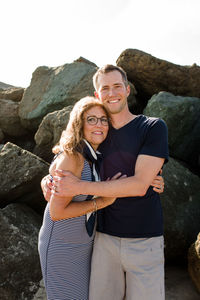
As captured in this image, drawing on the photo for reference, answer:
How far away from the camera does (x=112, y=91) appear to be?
310 centimetres

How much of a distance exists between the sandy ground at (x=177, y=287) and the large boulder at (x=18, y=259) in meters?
0.21

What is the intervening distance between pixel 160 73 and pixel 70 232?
5201 millimetres

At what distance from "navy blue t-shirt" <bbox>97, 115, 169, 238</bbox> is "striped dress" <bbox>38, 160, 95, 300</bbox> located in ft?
1.01

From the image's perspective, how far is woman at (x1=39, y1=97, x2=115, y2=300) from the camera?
2.54m

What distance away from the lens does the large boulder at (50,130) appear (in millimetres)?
5438

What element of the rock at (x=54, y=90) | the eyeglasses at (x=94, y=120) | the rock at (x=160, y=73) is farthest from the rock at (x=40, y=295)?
the rock at (x=160, y=73)

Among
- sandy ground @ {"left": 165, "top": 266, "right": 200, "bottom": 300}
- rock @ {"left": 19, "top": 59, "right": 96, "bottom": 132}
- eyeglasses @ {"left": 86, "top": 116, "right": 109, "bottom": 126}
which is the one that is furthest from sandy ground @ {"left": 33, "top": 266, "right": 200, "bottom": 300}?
rock @ {"left": 19, "top": 59, "right": 96, "bottom": 132}

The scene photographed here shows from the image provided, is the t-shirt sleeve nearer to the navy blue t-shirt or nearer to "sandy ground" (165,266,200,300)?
the navy blue t-shirt

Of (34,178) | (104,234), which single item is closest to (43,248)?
(104,234)

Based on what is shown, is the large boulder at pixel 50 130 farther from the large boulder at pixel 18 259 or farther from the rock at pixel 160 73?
the rock at pixel 160 73

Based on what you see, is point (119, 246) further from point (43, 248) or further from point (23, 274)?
point (23, 274)

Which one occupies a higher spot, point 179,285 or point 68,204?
point 68,204

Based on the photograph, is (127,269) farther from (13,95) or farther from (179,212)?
(13,95)

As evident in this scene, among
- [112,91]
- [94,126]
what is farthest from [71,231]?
[112,91]
